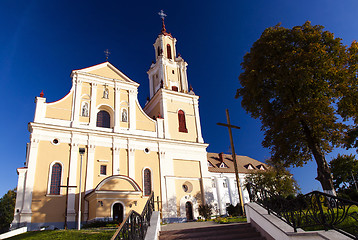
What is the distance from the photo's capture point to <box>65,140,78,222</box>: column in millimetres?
20844

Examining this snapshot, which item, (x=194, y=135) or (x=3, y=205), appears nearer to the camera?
(x=194, y=135)

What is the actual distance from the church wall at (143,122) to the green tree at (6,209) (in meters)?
40.4

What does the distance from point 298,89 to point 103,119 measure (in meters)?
18.9

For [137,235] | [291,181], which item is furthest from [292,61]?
[291,181]

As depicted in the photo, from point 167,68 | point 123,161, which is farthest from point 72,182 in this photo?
point 167,68

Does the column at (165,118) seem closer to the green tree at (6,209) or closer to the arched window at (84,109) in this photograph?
the arched window at (84,109)

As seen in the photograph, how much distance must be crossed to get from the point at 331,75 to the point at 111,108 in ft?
65.6

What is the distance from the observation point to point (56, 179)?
21.9 metres

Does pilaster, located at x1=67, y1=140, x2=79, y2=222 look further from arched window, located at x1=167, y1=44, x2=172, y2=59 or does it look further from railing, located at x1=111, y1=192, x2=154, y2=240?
arched window, located at x1=167, y1=44, x2=172, y2=59

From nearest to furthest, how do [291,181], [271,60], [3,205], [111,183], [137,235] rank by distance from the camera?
[137,235]
[271,60]
[111,183]
[291,181]
[3,205]

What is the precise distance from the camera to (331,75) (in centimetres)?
1427

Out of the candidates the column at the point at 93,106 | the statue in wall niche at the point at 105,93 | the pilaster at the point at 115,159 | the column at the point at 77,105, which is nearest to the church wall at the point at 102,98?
the statue in wall niche at the point at 105,93

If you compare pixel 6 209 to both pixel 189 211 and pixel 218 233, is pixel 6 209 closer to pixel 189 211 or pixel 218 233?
pixel 189 211

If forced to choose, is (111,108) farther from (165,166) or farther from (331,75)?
(331,75)
